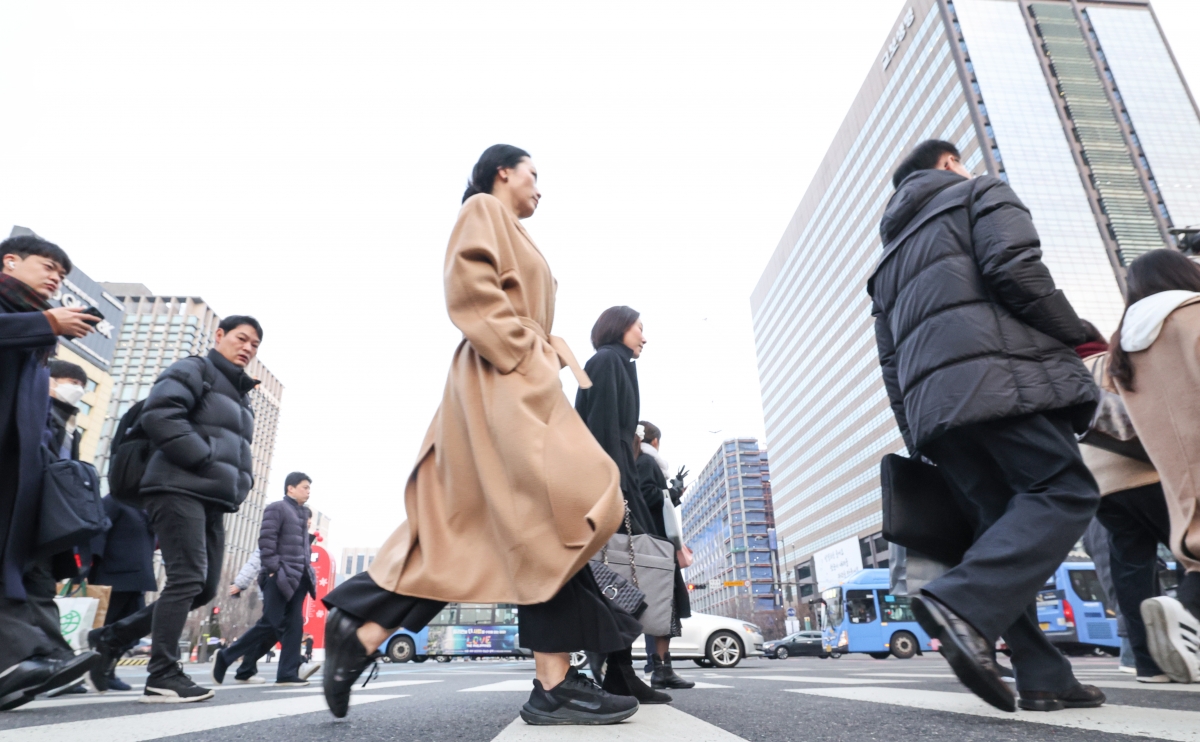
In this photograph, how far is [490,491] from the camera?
6.63 ft

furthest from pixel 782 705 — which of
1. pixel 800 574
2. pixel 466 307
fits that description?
pixel 800 574

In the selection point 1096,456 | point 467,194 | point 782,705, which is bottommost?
point 782,705

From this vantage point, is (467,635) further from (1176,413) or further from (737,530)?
(737,530)

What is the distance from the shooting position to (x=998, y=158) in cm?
5369

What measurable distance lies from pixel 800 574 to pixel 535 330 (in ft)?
308

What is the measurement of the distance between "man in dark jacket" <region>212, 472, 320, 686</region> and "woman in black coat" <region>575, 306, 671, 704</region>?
3702mm

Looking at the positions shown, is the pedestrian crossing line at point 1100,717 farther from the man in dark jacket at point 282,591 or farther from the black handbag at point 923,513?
the man in dark jacket at point 282,591

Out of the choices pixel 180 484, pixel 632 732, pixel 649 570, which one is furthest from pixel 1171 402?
pixel 180 484

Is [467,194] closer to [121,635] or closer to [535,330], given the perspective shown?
[535,330]

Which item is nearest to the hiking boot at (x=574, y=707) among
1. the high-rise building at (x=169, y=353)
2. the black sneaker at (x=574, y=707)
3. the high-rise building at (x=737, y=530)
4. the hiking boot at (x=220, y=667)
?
the black sneaker at (x=574, y=707)

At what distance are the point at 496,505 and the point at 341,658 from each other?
0.59m

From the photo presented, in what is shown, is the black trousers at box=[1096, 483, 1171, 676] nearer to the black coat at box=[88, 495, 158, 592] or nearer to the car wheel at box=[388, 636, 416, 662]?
the black coat at box=[88, 495, 158, 592]

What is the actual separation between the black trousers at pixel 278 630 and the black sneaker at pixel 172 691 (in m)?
2.57

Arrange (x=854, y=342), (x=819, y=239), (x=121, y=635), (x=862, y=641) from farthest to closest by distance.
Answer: (x=819, y=239), (x=854, y=342), (x=862, y=641), (x=121, y=635)
